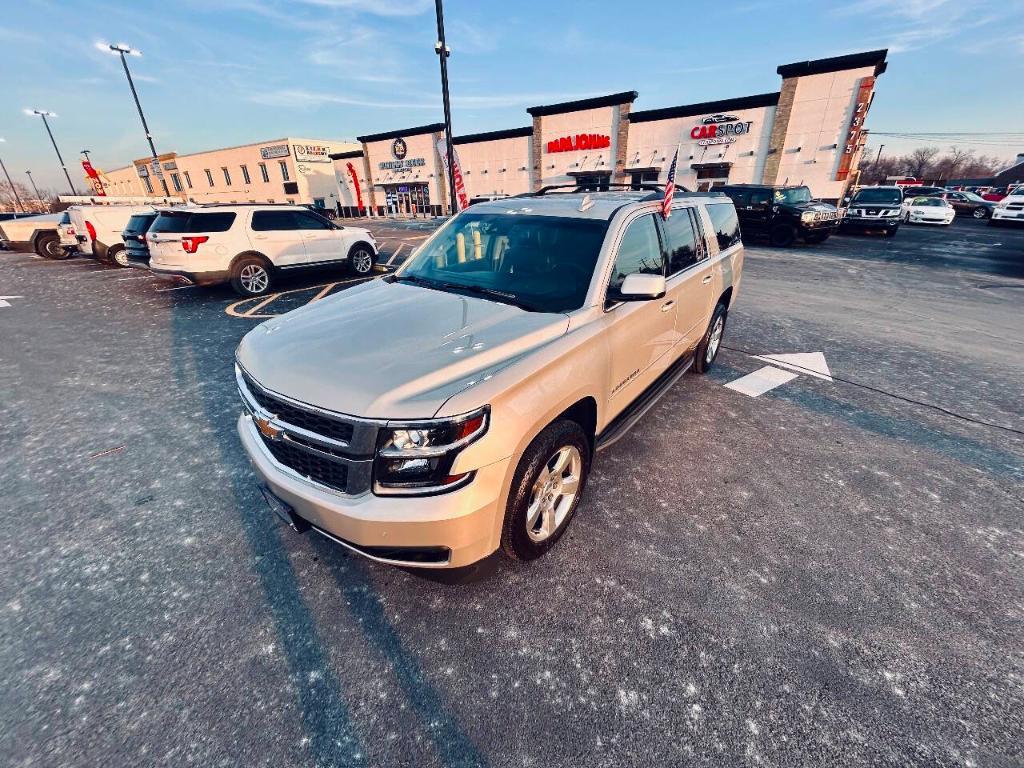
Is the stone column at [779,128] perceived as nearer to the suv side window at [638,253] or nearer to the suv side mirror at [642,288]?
the suv side window at [638,253]

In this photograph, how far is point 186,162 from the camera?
193ft

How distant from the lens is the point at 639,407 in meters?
3.32

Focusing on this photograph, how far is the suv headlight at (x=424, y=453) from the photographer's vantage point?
1.86 m

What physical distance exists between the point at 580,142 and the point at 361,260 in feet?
81.0

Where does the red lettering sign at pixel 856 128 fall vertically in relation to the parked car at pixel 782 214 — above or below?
above

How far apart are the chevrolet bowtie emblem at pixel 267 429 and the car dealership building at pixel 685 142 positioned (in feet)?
37.6

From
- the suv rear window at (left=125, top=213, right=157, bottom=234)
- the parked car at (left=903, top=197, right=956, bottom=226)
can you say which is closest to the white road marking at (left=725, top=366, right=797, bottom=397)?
the suv rear window at (left=125, top=213, right=157, bottom=234)

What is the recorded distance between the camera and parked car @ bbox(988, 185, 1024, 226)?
21656mm

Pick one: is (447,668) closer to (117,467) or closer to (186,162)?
(117,467)

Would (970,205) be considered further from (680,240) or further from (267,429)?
(267,429)

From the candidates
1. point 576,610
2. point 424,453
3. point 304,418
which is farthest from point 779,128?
point 304,418

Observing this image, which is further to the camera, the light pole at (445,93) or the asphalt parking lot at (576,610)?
the light pole at (445,93)

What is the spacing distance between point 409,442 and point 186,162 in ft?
254

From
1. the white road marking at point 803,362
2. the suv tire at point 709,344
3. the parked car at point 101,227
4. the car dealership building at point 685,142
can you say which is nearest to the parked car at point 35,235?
the parked car at point 101,227
